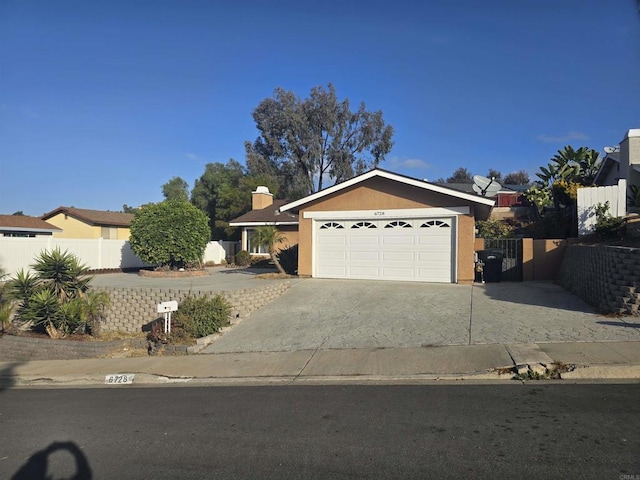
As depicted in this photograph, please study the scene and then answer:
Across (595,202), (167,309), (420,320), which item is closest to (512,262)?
Result: (595,202)

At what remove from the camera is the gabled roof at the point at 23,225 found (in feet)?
98.8

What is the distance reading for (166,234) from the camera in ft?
68.3

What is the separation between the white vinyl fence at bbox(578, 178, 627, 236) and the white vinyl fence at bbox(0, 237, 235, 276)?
729 inches

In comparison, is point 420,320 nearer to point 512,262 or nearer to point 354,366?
point 354,366

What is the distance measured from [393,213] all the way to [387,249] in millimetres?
1286

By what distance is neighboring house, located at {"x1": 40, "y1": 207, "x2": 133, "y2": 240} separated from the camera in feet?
115

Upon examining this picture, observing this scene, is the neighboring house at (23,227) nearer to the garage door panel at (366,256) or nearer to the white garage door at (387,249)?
the white garage door at (387,249)

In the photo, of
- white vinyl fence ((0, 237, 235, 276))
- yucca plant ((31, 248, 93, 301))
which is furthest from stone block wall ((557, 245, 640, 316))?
white vinyl fence ((0, 237, 235, 276))

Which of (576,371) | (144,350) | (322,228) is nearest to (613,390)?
(576,371)

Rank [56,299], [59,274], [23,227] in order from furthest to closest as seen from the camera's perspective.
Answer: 1. [23,227]
2. [59,274]
3. [56,299]

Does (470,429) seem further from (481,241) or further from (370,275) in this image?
(481,241)

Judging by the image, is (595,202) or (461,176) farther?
(461,176)

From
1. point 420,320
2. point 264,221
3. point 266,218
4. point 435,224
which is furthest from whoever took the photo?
point 266,218

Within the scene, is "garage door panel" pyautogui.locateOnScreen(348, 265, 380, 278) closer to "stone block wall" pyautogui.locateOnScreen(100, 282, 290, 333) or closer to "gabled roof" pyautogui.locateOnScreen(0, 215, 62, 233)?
"stone block wall" pyautogui.locateOnScreen(100, 282, 290, 333)
